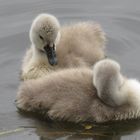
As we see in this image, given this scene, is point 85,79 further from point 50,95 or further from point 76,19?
point 76,19

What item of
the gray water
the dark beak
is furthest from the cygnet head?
the gray water

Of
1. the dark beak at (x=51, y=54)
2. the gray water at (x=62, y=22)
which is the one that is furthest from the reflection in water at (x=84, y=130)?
the dark beak at (x=51, y=54)

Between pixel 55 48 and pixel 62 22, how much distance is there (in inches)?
55.7

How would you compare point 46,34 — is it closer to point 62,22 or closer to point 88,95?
point 88,95

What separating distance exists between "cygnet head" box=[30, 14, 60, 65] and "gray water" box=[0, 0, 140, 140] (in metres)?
0.49

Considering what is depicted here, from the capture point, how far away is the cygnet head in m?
6.93

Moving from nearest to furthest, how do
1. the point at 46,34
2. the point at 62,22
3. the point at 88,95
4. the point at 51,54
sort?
1. the point at 88,95
2. the point at 46,34
3. the point at 51,54
4. the point at 62,22

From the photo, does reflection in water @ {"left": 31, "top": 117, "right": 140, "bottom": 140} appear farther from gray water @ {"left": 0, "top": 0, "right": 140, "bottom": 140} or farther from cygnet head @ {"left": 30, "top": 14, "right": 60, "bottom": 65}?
cygnet head @ {"left": 30, "top": 14, "right": 60, "bottom": 65}

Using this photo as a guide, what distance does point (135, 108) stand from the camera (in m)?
6.48

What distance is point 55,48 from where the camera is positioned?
714cm

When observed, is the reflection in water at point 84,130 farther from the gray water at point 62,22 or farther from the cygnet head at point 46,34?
the cygnet head at point 46,34

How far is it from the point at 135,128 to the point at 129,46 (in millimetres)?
1716

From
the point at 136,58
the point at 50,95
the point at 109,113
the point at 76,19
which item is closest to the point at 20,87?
the point at 50,95

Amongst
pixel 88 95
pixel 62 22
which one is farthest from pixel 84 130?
pixel 62 22
